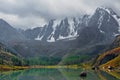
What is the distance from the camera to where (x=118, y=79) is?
16488cm

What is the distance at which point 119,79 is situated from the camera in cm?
16512

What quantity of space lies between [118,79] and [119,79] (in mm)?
591
